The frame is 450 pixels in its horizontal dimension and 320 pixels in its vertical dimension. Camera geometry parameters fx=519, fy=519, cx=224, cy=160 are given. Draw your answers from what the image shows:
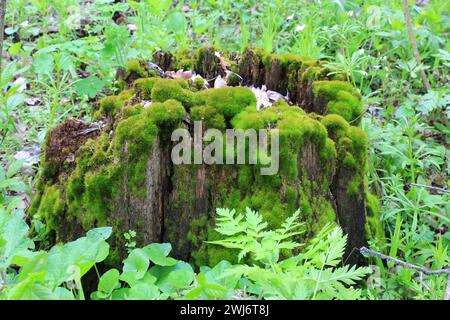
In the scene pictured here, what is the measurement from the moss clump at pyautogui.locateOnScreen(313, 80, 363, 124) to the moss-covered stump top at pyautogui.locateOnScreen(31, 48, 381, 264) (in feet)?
0.32

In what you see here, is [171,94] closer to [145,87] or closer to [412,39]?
[145,87]

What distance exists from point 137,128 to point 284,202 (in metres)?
0.95

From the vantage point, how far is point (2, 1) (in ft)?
10.7

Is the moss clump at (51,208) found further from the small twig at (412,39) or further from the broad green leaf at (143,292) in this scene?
the small twig at (412,39)

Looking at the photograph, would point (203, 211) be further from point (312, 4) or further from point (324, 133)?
point (312, 4)

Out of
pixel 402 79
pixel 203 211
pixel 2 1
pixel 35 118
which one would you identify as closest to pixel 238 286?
pixel 203 211

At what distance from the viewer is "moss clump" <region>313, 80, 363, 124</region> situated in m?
3.52

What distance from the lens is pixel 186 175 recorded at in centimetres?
304

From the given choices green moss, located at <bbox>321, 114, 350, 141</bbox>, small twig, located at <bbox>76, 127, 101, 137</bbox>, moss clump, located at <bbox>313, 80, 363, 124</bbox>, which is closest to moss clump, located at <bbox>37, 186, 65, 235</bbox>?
small twig, located at <bbox>76, 127, 101, 137</bbox>

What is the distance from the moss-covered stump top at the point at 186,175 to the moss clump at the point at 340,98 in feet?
0.32

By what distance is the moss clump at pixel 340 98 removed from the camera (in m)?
3.52

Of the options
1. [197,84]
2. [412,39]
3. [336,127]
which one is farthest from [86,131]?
[412,39]

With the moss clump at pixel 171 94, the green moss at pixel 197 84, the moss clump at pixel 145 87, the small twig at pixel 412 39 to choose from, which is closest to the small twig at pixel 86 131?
the moss clump at pixel 145 87

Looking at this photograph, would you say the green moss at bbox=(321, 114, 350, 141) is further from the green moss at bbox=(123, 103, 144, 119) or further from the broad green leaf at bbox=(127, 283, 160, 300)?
the broad green leaf at bbox=(127, 283, 160, 300)
